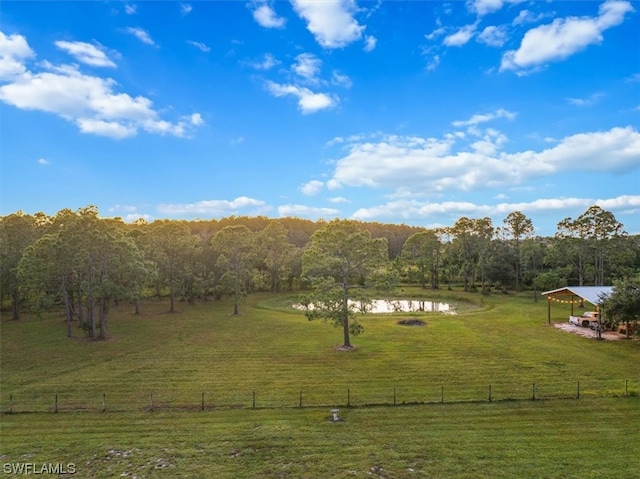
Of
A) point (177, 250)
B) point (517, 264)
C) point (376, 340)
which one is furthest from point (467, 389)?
point (517, 264)

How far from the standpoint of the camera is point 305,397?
1691cm

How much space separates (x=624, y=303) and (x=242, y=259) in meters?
32.9

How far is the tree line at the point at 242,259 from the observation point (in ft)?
86.9

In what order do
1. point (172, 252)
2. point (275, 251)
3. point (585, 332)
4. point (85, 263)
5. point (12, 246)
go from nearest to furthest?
point (85, 263) → point (585, 332) → point (12, 246) → point (172, 252) → point (275, 251)

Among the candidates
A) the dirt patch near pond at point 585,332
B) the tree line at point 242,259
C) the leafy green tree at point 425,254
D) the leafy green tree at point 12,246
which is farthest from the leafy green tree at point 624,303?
the leafy green tree at point 12,246

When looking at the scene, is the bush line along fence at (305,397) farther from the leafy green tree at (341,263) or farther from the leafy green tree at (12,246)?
the leafy green tree at (12,246)

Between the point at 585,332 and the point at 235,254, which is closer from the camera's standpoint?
the point at 585,332

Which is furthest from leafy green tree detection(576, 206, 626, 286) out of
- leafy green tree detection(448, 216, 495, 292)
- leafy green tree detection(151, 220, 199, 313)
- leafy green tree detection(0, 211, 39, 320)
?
leafy green tree detection(0, 211, 39, 320)

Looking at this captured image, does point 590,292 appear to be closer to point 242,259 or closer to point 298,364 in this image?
point 298,364

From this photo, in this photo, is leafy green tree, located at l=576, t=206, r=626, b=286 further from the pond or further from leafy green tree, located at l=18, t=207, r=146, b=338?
leafy green tree, located at l=18, t=207, r=146, b=338

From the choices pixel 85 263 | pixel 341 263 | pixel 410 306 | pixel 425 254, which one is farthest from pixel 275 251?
pixel 341 263

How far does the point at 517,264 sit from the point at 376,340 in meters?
37.8

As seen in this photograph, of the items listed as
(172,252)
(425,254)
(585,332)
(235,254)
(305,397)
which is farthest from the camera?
(425,254)

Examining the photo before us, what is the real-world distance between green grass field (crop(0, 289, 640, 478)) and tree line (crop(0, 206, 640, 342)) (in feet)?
15.1
